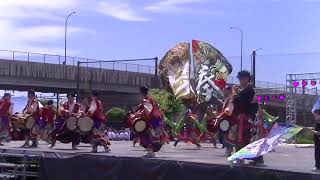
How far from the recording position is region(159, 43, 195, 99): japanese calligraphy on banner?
133ft

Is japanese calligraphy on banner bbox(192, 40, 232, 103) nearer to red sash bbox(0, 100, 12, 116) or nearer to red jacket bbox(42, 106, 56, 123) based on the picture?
red jacket bbox(42, 106, 56, 123)

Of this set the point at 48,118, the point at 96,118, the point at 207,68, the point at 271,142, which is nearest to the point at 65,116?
the point at 96,118

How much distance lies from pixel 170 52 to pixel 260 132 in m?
29.7

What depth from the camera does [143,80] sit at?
202 feet

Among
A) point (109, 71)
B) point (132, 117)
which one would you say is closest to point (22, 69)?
point (109, 71)

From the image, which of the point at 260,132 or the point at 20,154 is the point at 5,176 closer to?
the point at 20,154

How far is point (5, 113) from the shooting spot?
17.2 metres

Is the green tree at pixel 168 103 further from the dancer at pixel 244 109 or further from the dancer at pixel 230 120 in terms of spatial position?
the dancer at pixel 244 109

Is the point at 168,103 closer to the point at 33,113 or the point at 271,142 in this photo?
the point at 33,113

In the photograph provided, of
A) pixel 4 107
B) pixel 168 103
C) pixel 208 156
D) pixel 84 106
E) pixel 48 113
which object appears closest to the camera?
pixel 208 156

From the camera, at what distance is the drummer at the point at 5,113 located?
1708 cm

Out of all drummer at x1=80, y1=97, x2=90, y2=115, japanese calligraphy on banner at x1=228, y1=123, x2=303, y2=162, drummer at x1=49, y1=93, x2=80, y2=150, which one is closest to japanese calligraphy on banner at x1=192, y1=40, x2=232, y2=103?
drummer at x1=49, y1=93, x2=80, y2=150

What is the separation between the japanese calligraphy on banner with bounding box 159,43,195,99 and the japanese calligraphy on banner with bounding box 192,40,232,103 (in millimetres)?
695

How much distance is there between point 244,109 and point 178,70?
30.4m
